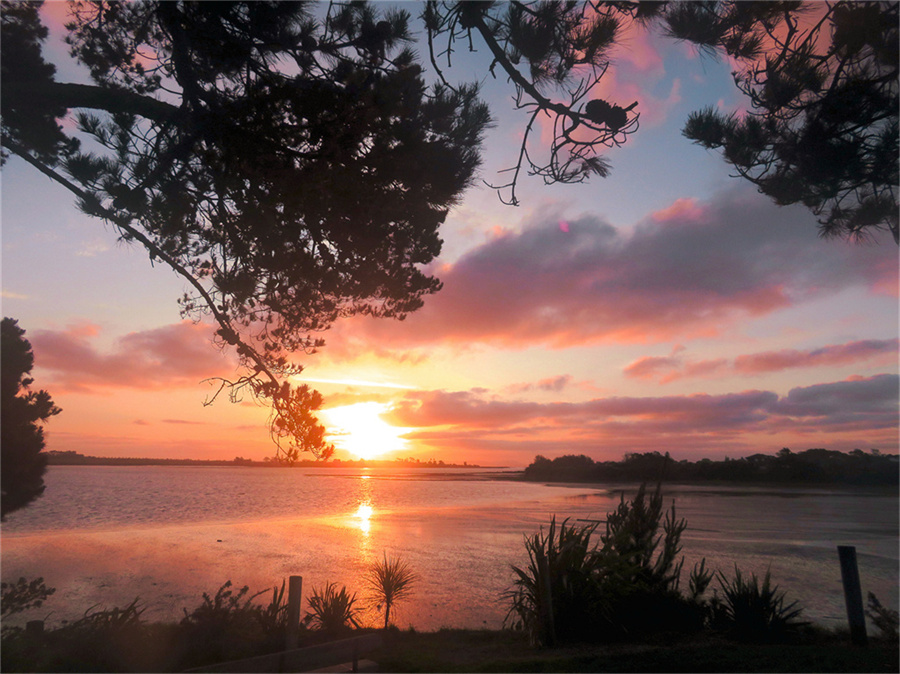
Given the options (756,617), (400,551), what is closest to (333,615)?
(756,617)

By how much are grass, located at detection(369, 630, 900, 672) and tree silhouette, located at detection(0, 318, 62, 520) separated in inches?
211

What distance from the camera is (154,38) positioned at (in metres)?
7.93

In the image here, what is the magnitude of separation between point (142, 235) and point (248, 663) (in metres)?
5.94

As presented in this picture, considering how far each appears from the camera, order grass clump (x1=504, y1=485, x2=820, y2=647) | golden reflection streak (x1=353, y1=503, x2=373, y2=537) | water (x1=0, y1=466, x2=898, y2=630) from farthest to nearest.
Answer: golden reflection streak (x1=353, y1=503, x2=373, y2=537)
water (x1=0, y1=466, x2=898, y2=630)
grass clump (x1=504, y1=485, x2=820, y2=647)

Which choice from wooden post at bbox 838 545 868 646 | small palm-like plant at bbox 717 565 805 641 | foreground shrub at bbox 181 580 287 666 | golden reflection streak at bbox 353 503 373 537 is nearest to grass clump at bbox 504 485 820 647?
small palm-like plant at bbox 717 565 805 641

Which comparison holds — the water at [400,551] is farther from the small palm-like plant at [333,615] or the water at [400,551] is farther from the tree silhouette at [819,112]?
the tree silhouette at [819,112]

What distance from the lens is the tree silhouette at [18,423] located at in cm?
736

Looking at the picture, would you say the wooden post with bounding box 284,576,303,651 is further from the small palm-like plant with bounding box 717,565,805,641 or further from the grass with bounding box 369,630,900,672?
the small palm-like plant with bounding box 717,565,805,641

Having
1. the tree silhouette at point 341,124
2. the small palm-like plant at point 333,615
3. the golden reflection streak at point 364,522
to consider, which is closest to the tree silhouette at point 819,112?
the tree silhouette at point 341,124

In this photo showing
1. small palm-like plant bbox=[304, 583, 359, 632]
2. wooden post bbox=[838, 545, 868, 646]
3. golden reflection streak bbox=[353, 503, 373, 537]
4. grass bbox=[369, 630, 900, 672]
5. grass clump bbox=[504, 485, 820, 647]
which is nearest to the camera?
grass bbox=[369, 630, 900, 672]

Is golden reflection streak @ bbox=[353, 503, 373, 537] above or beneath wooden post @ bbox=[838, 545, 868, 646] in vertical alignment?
beneath

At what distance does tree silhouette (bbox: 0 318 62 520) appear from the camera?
24.1 ft

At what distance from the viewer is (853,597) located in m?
6.21

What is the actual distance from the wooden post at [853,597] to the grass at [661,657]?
0.15 metres
